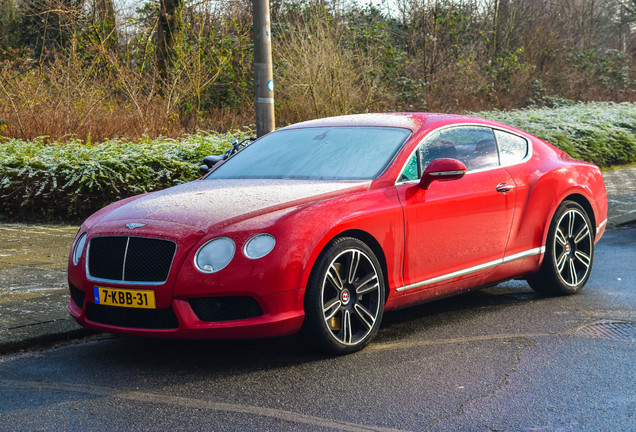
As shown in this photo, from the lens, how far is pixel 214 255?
4539 millimetres

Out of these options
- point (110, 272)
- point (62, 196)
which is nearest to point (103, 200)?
point (62, 196)

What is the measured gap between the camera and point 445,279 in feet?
18.6

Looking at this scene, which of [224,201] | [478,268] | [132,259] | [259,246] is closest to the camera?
[259,246]

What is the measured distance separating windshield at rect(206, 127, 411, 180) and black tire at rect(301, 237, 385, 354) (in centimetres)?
66

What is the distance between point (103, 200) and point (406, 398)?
7378mm

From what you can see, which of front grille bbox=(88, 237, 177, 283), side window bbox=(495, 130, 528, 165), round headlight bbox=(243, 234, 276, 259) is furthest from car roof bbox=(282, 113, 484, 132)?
front grille bbox=(88, 237, 177, 283)

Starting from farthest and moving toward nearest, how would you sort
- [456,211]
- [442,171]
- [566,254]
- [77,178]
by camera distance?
[77,178]
[566,254]
[456,211]
[442,171]

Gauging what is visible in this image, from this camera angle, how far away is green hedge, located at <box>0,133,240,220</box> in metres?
10.6

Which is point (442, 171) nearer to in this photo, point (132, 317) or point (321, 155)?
point (321, 155)

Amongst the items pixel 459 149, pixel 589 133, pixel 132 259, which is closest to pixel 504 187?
pixel 459 149

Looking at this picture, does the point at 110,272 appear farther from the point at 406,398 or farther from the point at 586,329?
the point at 586,329

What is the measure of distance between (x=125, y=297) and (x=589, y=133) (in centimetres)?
1530

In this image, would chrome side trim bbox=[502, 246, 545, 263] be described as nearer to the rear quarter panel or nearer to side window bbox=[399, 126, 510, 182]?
the rear quarter panel

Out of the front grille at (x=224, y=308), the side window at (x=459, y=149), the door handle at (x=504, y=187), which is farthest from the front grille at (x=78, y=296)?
the door handle at (x=504, y=187)
